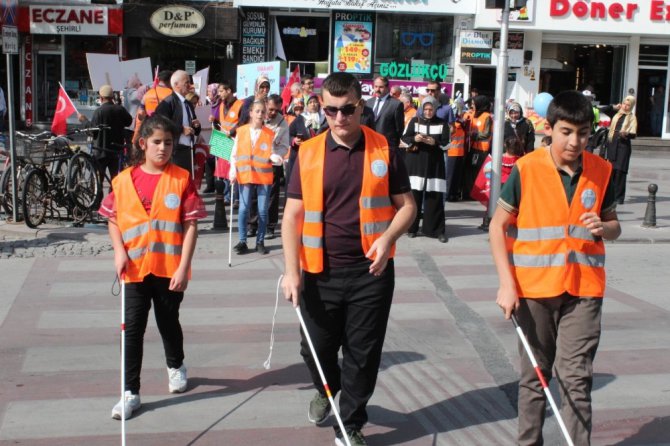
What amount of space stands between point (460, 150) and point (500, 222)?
37.4 feet

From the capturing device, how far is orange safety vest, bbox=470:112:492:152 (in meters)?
15.9

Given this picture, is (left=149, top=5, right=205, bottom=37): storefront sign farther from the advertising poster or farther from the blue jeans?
the blue jeans

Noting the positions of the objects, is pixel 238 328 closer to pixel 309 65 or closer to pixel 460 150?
pixel 460 150

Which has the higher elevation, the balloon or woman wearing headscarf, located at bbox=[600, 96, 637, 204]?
the balloon

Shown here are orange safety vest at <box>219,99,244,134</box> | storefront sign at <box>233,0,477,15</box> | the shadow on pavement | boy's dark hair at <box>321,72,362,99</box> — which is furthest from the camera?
storefront sign at <box>233,0,477,15</box>

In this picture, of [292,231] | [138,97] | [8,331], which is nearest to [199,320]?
[8,331]

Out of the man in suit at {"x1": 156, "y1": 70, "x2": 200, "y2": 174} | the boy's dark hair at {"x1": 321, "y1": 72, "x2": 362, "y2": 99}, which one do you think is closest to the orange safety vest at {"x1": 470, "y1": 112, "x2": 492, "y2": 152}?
the man in suit at {"x1": 156, "y1": 70, "x2": 200, "y2": 174}

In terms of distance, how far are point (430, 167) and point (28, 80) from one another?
18673 millimetres

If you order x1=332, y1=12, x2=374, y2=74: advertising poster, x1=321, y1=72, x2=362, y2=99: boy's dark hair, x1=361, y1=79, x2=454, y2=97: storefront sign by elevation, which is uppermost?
x1=332, y1=12, x2=374, y2=74: advertising poster

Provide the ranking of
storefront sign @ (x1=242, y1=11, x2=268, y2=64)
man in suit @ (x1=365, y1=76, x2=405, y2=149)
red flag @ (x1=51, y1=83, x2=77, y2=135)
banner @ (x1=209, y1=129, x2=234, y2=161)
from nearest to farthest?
banner @ (x1=209, y1=129, x2=234, y2=161)
man in suit @ (x1=365, y1=76, x2=405, y2=149)
red flag @ (x1=51, y1=83, x2=77, y2=135)
storefront sign @ (x1=242, y1=11, x2=268, y2=64)

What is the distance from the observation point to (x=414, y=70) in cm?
2866

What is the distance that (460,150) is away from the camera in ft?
52.2

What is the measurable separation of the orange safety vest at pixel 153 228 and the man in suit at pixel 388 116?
6944 millimetres

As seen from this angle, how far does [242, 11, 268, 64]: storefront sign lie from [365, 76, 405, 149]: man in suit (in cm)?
1583
